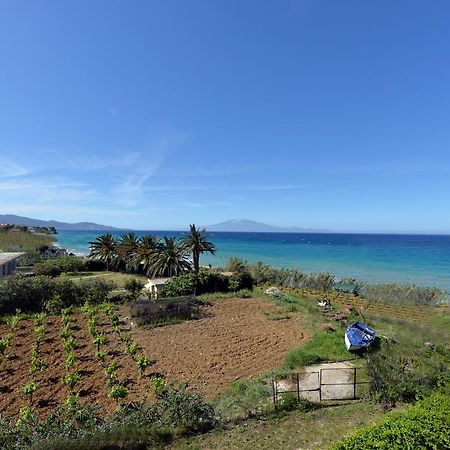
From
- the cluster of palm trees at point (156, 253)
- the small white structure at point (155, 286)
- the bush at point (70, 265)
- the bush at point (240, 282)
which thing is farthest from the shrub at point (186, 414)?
the bush at point (70, 265)

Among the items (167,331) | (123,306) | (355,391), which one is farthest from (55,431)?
(123,306)

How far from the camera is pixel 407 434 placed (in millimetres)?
7316

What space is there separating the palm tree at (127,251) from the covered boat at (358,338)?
32.8m

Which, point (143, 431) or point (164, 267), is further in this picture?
point (164, 267)

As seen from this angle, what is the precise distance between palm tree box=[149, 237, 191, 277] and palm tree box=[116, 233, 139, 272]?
7.18 meters

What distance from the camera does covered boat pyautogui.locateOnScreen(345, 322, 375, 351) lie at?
54.3ft

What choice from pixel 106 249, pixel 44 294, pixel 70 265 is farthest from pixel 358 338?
pixel 106 249

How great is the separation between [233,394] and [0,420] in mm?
7172

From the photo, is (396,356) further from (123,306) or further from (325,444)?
(123,306)

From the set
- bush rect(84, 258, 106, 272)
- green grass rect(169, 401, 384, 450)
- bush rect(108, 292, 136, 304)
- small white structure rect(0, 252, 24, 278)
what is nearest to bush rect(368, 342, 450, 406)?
green grass rect(169, 401, 384, 450)

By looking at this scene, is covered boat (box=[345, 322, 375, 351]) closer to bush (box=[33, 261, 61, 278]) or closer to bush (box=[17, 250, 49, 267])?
bush (box=[33, 261, 61, 278])

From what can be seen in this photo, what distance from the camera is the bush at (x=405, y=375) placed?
1136cm

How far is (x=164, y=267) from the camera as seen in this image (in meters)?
37.8

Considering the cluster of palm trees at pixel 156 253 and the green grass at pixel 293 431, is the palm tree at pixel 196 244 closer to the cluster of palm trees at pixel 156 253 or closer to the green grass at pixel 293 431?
the cluster of palm trees at pixel 156 253
